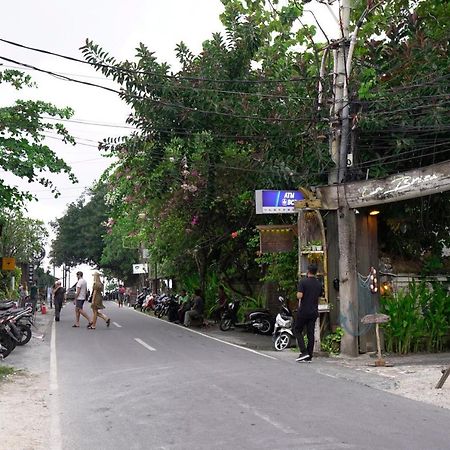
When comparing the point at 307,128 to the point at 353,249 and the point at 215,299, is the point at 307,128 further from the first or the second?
the point at 215,299

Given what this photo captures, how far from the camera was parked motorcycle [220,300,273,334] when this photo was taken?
62.5 ft

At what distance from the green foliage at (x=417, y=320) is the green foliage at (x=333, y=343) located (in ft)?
3.30

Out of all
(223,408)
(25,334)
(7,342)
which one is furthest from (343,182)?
(25,334)

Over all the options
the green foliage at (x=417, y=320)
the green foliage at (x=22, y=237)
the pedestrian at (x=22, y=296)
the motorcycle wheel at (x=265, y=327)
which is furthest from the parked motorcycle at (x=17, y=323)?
the green foliage at (x=22, y=237)

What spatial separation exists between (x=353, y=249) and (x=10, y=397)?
793 centimetres

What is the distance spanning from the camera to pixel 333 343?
45.4 ft

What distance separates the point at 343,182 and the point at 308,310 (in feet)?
10.7

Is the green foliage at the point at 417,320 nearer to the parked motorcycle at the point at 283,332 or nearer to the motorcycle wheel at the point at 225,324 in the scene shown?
the parked motorcycle at the point at 283,332

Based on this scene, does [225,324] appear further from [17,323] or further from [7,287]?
[7,287]

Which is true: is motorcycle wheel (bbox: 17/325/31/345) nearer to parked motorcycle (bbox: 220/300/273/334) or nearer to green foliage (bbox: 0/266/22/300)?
parked motorcycle (bbox: 220/300/273/334)

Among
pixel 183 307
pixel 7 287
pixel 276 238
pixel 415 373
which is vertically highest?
pixel 276 238

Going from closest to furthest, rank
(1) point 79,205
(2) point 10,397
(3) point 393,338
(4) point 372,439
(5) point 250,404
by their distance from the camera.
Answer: (4) point 372,439
(5) point 250,404
(2) point 10,397
(3) point 393,338
(1) point 79,205

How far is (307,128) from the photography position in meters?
15.2

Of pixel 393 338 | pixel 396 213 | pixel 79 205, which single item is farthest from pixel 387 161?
pixel 79 205
